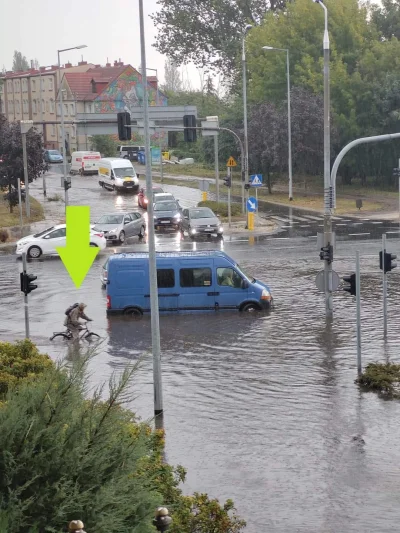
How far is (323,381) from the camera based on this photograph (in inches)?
792

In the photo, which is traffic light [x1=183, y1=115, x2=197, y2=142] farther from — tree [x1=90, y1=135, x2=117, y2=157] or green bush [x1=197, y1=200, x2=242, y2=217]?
tree [x1=90, y1=135, x2=117, y2=157]

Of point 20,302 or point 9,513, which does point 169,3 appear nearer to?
point 20,302

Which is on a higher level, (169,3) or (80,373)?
(169,3)

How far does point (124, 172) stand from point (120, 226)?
23.5m

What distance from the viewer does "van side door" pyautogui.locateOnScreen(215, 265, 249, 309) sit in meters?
27.1

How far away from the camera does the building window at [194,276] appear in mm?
26938

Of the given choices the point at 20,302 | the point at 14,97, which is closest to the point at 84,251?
the point at 20,302

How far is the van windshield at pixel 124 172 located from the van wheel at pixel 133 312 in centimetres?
4065

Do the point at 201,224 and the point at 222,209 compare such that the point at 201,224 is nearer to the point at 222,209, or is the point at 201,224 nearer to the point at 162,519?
the point at 222,209

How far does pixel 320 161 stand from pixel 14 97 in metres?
61.1

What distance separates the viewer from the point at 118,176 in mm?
67062

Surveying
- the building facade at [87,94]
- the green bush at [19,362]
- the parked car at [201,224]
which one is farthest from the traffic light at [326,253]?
the building facade at [87,94]

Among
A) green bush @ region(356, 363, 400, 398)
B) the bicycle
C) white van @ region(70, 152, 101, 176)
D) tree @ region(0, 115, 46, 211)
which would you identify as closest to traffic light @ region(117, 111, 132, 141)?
the bicycle

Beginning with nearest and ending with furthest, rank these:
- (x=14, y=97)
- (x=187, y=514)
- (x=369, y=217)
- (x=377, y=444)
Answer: (x=187, y=514), (x=377, y=444), (x=369, y=217), (x=14, y=97)
